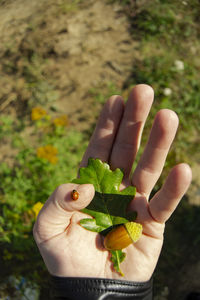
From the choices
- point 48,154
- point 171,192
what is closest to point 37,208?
point 48,154

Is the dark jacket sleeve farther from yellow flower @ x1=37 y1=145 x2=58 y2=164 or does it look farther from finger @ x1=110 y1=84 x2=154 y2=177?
yellow flower @ x1=37 y1=145 x2=58 y2=164

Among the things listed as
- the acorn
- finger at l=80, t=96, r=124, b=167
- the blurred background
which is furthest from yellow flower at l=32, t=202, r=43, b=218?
the acorn

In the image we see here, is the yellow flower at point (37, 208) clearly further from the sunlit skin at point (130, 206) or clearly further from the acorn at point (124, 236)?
the acorn at point (124, 236)

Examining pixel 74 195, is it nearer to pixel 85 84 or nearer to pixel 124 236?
pixel 124 236

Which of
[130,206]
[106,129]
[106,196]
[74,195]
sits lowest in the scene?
[130,206]

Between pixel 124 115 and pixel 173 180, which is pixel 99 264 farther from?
pixel 124 115

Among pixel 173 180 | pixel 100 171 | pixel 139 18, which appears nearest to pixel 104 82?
pixel 139 18
